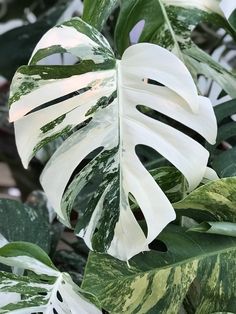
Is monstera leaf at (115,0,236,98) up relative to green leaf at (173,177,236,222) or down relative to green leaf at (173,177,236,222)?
up

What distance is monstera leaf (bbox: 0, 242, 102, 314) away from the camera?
1.68ft

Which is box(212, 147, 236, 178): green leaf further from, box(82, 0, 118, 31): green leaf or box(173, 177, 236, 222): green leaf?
box(82, 0, 118, 31): green leaf

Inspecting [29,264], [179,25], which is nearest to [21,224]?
[29,264]

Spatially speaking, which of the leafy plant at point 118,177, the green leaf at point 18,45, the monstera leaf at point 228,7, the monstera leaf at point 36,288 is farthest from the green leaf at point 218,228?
the green leaf at point 18,45

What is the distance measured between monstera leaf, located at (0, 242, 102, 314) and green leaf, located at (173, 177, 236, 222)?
0.11m

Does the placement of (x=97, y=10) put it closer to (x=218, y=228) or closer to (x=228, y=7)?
(x=228, y=7)

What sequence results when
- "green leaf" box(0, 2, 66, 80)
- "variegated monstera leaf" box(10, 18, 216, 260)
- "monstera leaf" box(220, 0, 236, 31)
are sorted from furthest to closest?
"green leaf" box(0, 2, 66, 80) < "monstera leaf" box(220, 0, 236, 31) < "variegated monstera leaf" box(10, 18, 216, 260)

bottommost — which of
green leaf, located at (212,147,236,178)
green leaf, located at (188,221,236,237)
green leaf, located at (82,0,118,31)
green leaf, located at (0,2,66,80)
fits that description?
green leaf, located at (0,2,66,80)

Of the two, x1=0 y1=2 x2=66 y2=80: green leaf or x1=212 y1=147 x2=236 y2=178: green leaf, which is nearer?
x1=212 y1=147 x2=236 y2=178: green leaf

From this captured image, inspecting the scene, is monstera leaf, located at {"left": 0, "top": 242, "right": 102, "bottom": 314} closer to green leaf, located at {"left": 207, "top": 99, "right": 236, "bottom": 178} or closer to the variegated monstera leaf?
the variegated monstera leaf

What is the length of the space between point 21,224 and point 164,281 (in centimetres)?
24

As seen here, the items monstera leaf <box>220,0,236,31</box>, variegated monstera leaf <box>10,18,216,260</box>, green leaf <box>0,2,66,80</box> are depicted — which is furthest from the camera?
green leaf <box>0,2,66,80</box>

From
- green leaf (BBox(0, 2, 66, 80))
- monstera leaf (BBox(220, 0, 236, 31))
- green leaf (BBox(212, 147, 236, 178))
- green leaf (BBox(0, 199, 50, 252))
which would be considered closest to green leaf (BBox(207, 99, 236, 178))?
green leaf (BBox(212, 147, 236, 178))

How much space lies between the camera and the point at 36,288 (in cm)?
53
